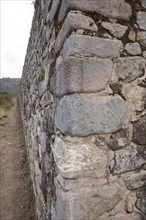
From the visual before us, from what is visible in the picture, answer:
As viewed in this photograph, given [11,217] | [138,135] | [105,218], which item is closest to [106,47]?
[138,135]

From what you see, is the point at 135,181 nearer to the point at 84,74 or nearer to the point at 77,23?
the point at 84,74

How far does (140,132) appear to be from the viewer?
1.94 meters

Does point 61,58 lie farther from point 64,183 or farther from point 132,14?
point 64,183

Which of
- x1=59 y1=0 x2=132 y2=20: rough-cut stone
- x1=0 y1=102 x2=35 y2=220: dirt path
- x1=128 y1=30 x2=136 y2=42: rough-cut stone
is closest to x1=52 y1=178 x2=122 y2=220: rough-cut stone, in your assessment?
x1=128 y1=30 x2=136 y2=42: rough-cut stone

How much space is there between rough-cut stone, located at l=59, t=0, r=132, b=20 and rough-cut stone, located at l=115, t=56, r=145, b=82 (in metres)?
0.34

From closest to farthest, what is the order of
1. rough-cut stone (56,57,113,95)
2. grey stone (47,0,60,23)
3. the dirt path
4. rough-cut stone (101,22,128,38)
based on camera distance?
rough-cut stone (56,57,113,95)
rough-cut stone (101,22,128,38)
grey stone (47,0,60,23)
the dirt path

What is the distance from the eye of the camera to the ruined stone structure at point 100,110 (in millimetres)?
1755

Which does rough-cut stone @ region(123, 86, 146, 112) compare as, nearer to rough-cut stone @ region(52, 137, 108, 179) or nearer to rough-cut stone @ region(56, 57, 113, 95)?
rough-cut stone @ region(56, 57, 113, 95)

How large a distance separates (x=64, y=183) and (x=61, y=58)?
3.23 feet

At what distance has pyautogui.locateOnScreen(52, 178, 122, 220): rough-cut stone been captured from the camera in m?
1.75

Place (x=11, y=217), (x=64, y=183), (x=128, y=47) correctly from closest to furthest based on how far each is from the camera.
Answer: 1. (x=64, y=183)
2. (x=128, y=47)
3. (x=11, y=217)

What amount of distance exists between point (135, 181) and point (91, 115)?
2.21 ft

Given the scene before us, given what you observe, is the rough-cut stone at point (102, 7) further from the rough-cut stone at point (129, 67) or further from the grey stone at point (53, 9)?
the rough-cut stone at point (129, 67)

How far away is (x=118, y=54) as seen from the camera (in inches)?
73.6
